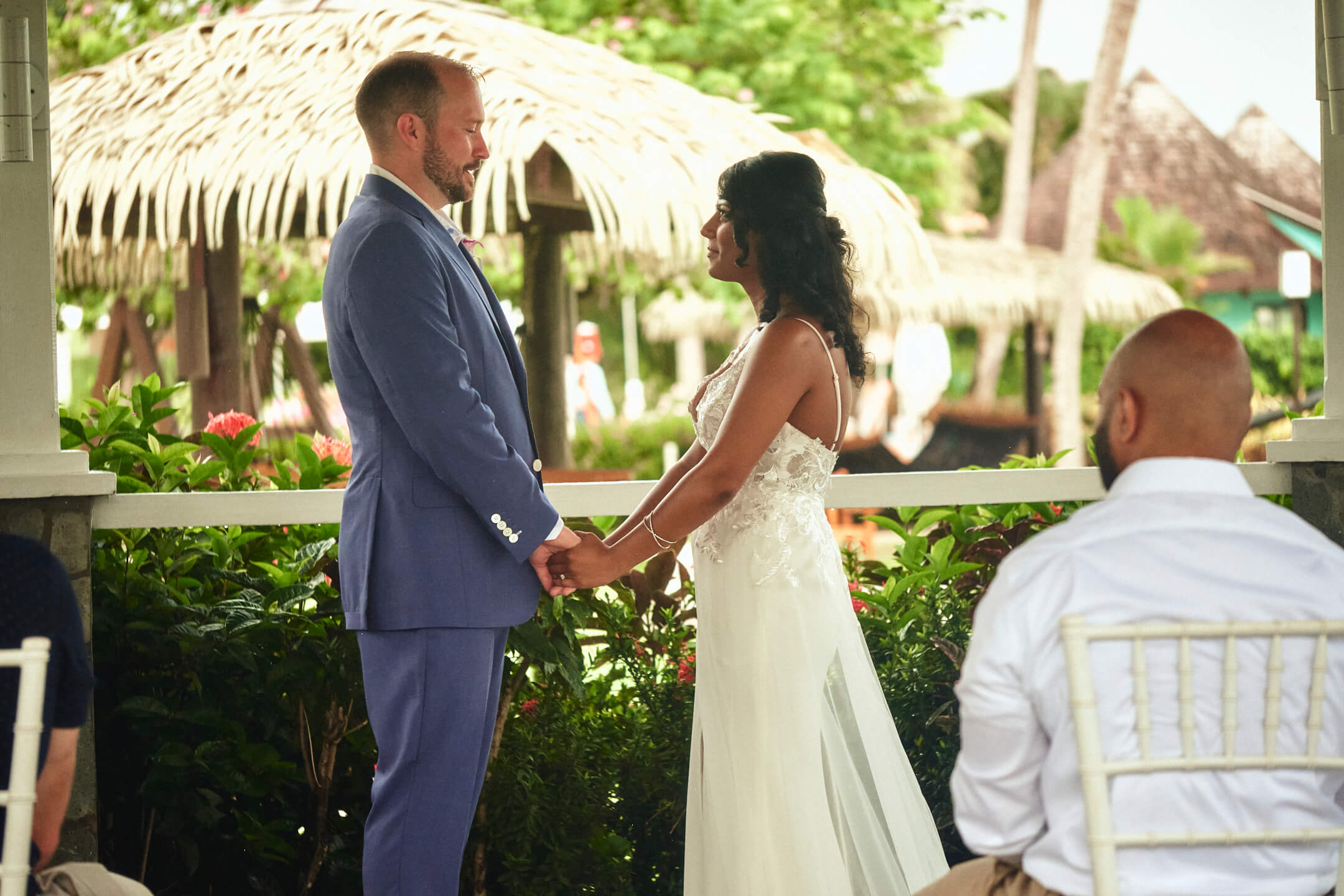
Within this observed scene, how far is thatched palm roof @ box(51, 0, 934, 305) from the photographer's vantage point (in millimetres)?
4695

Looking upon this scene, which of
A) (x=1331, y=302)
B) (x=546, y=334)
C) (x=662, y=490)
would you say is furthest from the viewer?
(x=546, y=334)

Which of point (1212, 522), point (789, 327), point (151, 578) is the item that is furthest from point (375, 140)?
point (1212, 522)

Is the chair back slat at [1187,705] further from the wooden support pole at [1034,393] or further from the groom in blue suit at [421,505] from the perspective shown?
the wooden support pole at [1034,393]

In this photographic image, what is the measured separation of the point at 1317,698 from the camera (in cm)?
139

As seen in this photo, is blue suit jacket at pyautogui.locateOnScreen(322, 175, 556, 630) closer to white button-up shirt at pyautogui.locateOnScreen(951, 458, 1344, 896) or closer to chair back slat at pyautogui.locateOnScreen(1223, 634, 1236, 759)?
white button-up shirt at pyautogui.locateOnScreen(951, 458, 1344, 896)

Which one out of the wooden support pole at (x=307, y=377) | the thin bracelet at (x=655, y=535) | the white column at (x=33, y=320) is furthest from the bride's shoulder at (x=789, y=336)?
the wooden support pole at (x=307, y=377)

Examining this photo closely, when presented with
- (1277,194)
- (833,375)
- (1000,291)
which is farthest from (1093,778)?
(1277,194)

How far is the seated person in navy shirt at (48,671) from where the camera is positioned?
1.51 meters

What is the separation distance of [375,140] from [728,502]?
986mm

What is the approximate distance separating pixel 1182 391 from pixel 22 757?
4.54 feet

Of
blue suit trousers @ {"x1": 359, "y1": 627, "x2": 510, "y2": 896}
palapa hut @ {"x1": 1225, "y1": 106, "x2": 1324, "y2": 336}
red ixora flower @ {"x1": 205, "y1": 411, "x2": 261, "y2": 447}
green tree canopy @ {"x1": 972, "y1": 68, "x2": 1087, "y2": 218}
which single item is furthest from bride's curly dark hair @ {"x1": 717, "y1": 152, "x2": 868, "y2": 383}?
palapa hut @ {"x1": 1225, "y1": 106, "x2": 1324, "y2": 336}

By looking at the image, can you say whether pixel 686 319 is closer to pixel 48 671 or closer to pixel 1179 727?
pixel 48 671

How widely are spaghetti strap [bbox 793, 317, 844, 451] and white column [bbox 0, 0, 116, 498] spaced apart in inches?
65.3

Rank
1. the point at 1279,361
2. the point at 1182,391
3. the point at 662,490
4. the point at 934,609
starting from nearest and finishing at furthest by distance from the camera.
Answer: the point at 1182,391 → the point at 662,490 → the point at 934,609 → the point at 1279,361
